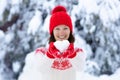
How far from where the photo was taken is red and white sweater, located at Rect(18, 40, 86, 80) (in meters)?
1.51

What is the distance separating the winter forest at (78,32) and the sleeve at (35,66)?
0.04 m

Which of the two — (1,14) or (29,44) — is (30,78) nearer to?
(29,44)

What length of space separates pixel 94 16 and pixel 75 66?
894 mm

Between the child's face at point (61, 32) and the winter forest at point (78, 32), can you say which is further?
the winter forest at point (78, 32)

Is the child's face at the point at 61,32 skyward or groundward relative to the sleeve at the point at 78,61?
skyward

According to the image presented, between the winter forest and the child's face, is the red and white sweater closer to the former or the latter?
the child's face

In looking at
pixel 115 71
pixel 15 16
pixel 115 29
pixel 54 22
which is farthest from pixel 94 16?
pixel 54 22

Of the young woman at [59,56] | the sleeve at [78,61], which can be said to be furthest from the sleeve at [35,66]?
the sleeve at [78,61]

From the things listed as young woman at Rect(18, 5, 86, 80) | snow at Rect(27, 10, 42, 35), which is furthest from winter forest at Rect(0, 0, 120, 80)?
young woman at Rect(18, 5, 86, 80)

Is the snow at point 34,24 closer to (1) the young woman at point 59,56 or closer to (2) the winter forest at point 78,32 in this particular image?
(2) the winter forest at point 78,32

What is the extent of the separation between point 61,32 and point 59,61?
14cm

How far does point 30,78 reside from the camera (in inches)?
87.7

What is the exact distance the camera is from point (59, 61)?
1524mm

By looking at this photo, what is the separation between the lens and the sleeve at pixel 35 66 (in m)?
1.51
